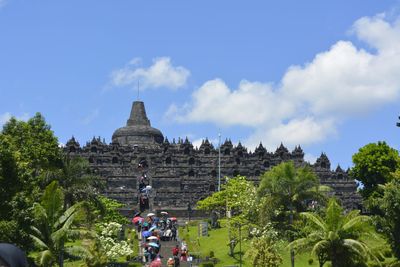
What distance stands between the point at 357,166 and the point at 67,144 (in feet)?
159

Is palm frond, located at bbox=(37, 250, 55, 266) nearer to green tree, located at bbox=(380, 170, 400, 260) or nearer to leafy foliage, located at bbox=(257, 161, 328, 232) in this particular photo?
leafy foliage, located at bbox=(257, 161, 328, 232)

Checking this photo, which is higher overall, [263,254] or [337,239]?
[337,239]

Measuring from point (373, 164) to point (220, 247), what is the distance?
3024 cm

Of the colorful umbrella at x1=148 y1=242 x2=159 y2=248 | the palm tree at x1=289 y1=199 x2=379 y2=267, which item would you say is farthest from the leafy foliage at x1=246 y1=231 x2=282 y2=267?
the colorful umbrella at x1=148 y1=242 x2=159 y2=248

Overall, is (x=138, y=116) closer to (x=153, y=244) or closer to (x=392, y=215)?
(x=153, y=244)

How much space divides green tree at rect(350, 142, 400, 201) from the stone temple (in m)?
14.9

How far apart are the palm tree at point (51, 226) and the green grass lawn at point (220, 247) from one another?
13651 millimetres

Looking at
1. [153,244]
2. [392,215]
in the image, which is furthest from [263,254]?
[153,244]

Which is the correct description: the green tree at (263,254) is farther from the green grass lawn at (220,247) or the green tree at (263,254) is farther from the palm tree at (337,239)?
the palm tree at (337,239)

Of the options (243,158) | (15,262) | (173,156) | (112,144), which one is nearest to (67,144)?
(112,144)

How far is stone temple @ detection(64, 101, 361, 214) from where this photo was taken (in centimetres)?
8700

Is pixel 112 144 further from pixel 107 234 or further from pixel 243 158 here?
pixel 107 234

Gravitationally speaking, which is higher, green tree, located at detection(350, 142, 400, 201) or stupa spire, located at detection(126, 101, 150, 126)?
stupa spire, located at detection(126, 101, 150, 126)

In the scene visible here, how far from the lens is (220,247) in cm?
5478
